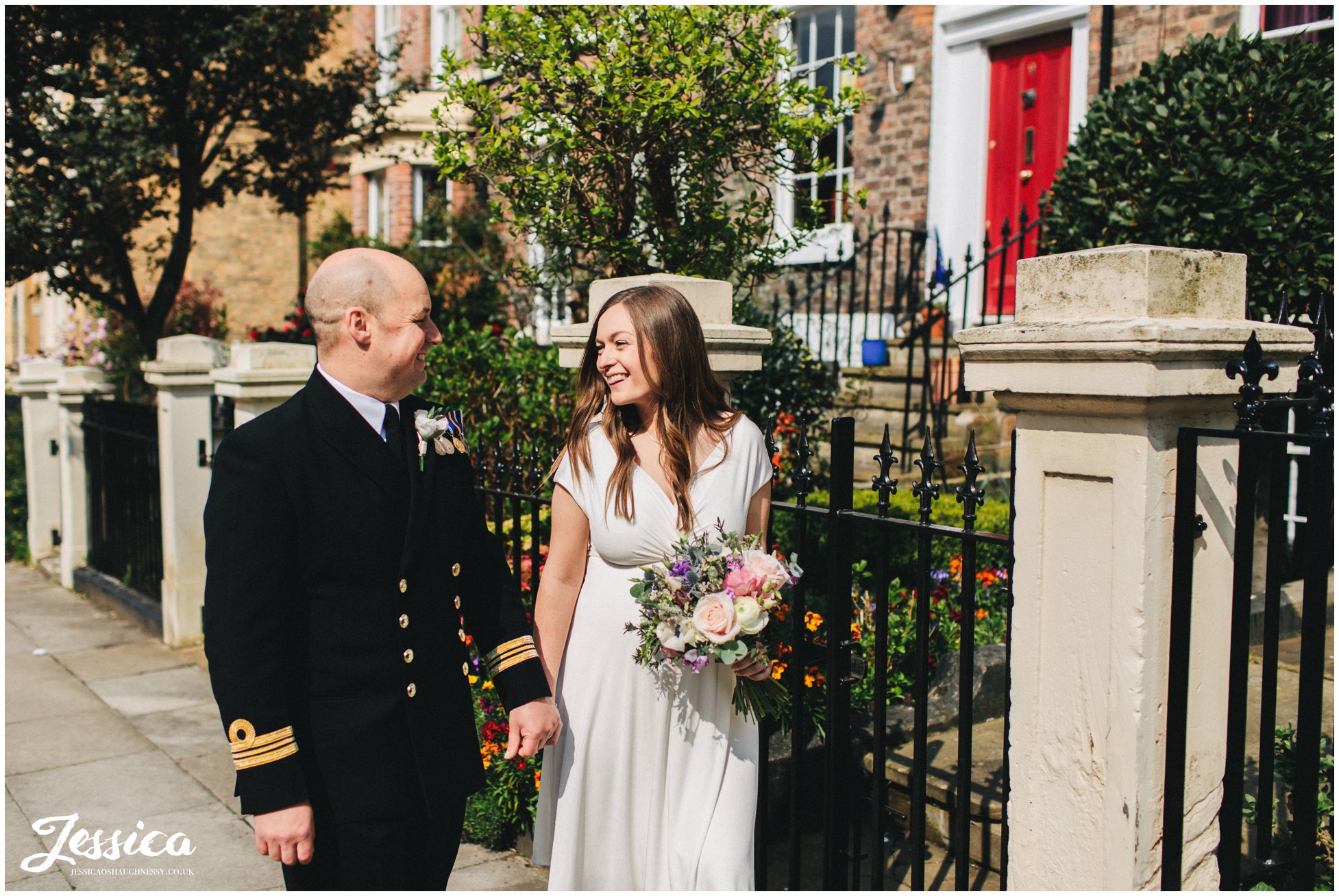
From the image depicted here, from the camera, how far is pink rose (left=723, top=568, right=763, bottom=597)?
260 centimetres

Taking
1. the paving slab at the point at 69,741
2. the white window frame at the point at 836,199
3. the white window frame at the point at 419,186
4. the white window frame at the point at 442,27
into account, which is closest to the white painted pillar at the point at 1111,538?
the paving slab at the point at 69,741

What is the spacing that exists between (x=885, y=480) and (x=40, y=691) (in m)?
5.66

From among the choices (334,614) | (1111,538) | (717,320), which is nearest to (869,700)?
(717,320)

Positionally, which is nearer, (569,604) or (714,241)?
(569,604)

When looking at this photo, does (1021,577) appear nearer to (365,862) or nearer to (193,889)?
(365,862)

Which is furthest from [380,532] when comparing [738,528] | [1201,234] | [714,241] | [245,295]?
[245,295]

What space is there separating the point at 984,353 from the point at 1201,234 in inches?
150

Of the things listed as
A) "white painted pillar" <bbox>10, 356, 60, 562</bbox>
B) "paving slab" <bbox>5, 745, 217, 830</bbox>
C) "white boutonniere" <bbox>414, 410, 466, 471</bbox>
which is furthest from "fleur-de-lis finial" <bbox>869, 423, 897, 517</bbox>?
"white painted pillar" <bbox>10, 356, 60, 562</bbox>

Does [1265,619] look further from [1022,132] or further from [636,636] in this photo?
[1022,132]

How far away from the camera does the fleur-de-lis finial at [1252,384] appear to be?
2434 mm

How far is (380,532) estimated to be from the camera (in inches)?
97.3

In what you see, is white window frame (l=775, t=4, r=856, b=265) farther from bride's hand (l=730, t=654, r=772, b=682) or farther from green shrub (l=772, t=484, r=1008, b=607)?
bride's hand (l=730, t=654, r=772, b=682)

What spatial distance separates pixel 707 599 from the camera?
2.57 m

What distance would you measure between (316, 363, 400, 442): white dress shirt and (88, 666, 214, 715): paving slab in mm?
4268
